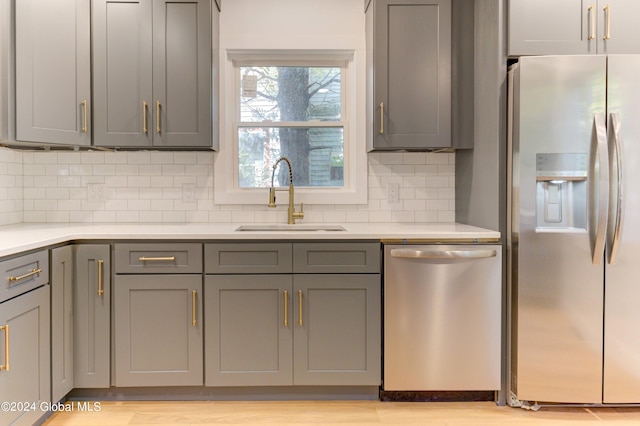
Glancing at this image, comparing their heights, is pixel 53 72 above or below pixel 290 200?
above

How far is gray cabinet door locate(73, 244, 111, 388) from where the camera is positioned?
242 cm

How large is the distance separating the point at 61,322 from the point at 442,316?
1931 mm

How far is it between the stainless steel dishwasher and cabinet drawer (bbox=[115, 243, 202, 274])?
3.32 feet

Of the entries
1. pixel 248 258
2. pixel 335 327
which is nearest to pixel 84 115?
pixel 248 258

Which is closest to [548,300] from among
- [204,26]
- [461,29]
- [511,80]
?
[511,80]

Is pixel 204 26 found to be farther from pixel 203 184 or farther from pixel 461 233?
pixel 461 233

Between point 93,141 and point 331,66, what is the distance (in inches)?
62.5

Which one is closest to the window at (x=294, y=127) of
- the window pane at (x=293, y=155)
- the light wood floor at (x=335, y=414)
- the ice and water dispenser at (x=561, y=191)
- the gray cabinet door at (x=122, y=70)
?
the window pane at (x=293, y=155)

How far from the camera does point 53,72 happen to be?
2.50 metres

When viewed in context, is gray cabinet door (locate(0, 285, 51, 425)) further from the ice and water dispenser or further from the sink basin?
the ice and water dispenser

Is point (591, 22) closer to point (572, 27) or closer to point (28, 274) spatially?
point (572, 27)

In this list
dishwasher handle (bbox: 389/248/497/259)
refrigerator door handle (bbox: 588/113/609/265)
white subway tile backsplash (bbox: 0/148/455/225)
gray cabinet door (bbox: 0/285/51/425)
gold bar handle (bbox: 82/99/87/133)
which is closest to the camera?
gray cabinet door (bbox: 0/285/51/425)

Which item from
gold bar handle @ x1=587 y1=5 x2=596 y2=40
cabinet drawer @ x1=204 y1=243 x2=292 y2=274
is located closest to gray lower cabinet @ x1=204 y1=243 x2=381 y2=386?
cabinet drawer @ x1=204 y1=243 x2=292 y2=274

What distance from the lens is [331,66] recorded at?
317 centimetres
